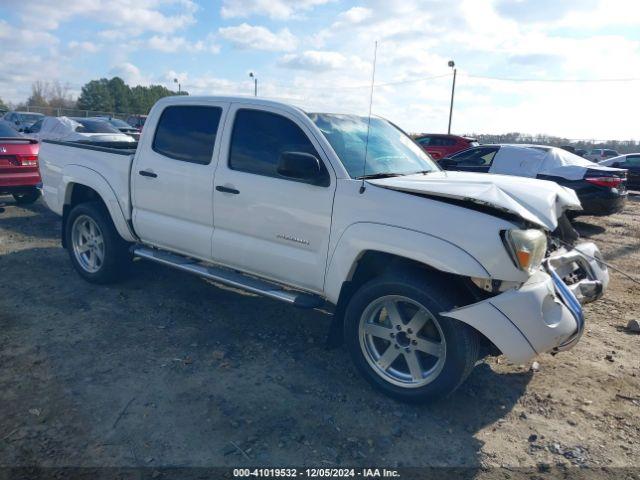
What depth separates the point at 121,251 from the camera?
216 inches

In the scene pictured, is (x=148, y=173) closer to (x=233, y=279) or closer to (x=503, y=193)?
(x=233, y=279)

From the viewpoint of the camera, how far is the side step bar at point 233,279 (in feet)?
13.0

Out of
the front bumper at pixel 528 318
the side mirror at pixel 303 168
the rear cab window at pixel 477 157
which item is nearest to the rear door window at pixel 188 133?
the side mirror at pixel 303 168

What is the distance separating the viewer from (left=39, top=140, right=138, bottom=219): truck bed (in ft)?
17.0

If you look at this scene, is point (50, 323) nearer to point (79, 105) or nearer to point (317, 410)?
point (317, 410)

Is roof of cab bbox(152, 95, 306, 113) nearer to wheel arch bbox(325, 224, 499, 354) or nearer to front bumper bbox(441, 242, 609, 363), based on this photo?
wheel arch bbox(325, 224, 499, 354)

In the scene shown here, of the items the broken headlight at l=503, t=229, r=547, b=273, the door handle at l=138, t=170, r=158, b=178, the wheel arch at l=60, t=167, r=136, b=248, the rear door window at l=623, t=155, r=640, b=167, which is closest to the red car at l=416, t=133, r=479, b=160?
the rear door window at l=623, t=155, r=640, b=167

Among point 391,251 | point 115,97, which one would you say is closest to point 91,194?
point 391,251

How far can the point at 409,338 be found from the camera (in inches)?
138

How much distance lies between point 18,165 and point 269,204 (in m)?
7.01

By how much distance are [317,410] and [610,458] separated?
183 centimetres

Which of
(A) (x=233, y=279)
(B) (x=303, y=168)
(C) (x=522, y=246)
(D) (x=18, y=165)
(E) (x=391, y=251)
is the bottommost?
(A) (x=233, y=279)

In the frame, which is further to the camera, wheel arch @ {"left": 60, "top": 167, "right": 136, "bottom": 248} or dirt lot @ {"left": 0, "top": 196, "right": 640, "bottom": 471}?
wheel arch @ {"left": 60, "top": 167, "right": 136, "bottom": 248}

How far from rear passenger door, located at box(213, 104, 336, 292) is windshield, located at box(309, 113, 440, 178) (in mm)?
179
